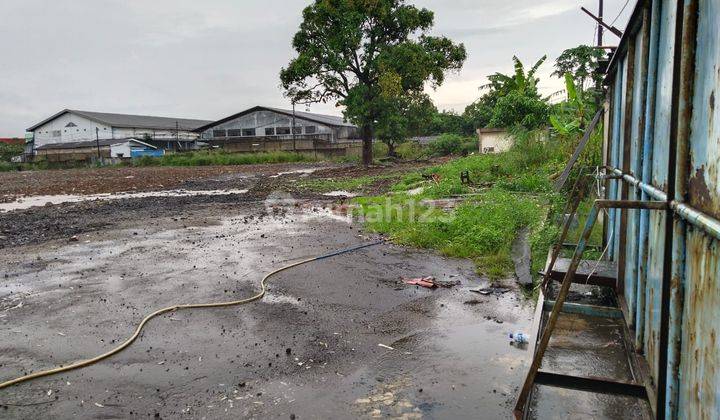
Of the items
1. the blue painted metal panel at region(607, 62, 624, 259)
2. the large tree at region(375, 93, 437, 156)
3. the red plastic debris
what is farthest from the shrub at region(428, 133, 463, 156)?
the blue painted metal panel at region(607, 62, 624, 259)

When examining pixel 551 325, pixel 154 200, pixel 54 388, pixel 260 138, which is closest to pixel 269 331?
pixel 54 388

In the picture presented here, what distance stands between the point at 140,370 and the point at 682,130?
4.44m

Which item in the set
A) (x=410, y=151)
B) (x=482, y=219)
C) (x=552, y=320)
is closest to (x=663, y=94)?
(x=552, y=320)

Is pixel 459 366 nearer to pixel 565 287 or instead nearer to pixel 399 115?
pixel 565 287

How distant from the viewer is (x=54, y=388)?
4078 millimetres

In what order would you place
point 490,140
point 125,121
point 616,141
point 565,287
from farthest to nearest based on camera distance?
point 125,121 < point 490,140 < point 616,141 < point 565,287

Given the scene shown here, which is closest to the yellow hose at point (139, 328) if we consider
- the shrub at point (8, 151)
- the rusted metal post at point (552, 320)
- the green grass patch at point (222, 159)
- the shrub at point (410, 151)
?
the rusted metal post at point (552, 320)

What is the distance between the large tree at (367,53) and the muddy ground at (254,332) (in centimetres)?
1946

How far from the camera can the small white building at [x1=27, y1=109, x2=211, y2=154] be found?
5756 cm

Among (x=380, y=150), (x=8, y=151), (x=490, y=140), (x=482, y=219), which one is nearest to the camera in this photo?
(x=482, y=219)

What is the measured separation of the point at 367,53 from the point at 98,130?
139 ft

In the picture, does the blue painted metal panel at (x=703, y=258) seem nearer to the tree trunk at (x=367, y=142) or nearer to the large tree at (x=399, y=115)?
the large tree at (x=399, y=115)

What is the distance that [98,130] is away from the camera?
2266 inches

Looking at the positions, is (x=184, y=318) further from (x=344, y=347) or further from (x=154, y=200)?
(x=154, y=200)
